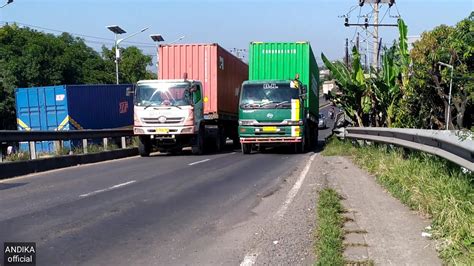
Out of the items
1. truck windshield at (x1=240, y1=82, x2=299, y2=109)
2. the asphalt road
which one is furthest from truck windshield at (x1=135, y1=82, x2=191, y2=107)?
the asphalt road

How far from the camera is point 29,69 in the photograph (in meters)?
47.0

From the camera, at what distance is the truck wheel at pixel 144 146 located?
18.8 meters

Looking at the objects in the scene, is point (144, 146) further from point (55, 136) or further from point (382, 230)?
point (382, 230)

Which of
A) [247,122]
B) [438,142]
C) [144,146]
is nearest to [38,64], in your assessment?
[144,146]

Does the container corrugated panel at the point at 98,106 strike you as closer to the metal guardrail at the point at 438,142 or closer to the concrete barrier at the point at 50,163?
the concrete barrier at the point at 50,163

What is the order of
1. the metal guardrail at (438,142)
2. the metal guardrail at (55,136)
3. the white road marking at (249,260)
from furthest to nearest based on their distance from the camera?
the metal guardrail at (55,136) < the metal guardrail at (438,142) < the white road marking at (249,260)

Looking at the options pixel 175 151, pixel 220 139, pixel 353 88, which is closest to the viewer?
pixel 353 88

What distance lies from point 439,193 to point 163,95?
40.9 feet

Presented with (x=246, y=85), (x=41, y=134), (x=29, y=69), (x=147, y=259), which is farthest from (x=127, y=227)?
(x=29, y=69)

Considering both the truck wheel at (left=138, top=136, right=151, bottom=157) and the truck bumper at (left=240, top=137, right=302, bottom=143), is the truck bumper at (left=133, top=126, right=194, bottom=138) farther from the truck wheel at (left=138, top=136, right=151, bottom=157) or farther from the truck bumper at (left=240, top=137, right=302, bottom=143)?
the truck bumper at (left=240, top=137, right=302, bottom=143)

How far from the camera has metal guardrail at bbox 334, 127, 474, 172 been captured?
6426 mm

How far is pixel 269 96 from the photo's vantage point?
61.4ft

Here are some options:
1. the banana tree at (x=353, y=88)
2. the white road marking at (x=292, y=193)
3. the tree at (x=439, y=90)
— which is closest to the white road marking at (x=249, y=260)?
the white road marking at (x=292, y=193)

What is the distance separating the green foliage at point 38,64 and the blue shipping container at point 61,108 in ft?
50.2
